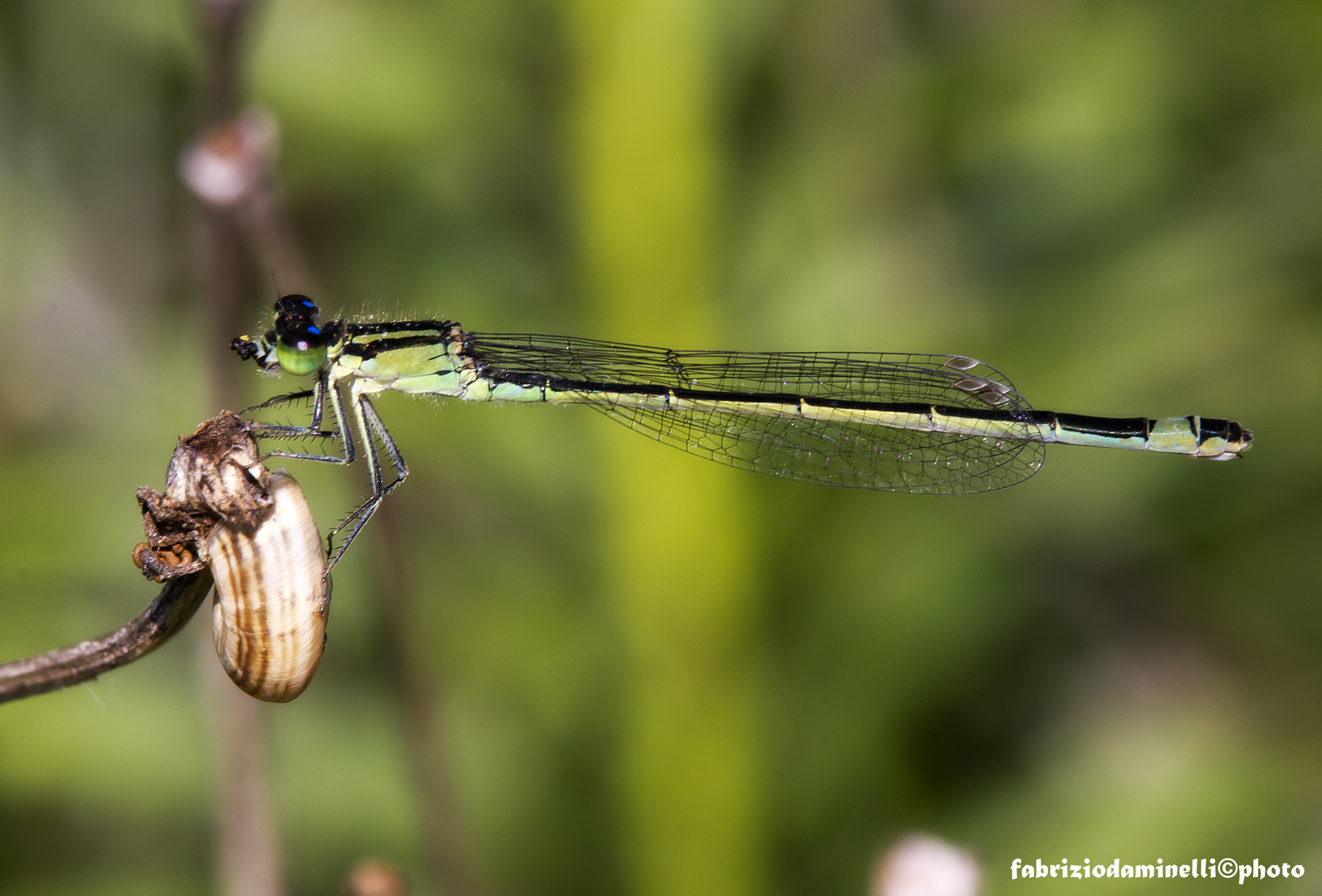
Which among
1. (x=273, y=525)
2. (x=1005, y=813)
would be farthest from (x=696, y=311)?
(x=273, y=525)

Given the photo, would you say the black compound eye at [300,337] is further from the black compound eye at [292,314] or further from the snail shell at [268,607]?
the snail shell at [268,607]

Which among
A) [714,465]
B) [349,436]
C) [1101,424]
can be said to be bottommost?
[349,436]

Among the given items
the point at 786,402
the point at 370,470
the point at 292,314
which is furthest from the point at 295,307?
the point at 786,402

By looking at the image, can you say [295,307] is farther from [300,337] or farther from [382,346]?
[382,346]

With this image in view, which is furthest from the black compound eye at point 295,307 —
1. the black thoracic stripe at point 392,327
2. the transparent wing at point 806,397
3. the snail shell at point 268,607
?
the snail shell at point 268,607

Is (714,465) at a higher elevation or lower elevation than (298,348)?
higher

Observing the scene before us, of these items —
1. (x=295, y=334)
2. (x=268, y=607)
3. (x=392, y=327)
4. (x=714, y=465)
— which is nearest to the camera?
(x=268, y=607)

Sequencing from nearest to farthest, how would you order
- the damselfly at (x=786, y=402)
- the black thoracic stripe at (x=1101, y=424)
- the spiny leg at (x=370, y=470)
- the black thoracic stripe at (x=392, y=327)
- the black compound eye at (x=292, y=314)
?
1. the spiny leg at (x=370, y=470)
2. the black compound eye at (x=292, y=314)
3. the black thoracic stripe at (x=392, y=327)
4. the damselfly at (x=786, y=402)
5. the black thoracic stripe at (x=1101, y=424)

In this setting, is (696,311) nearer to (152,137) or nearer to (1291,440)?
(1291,440)
